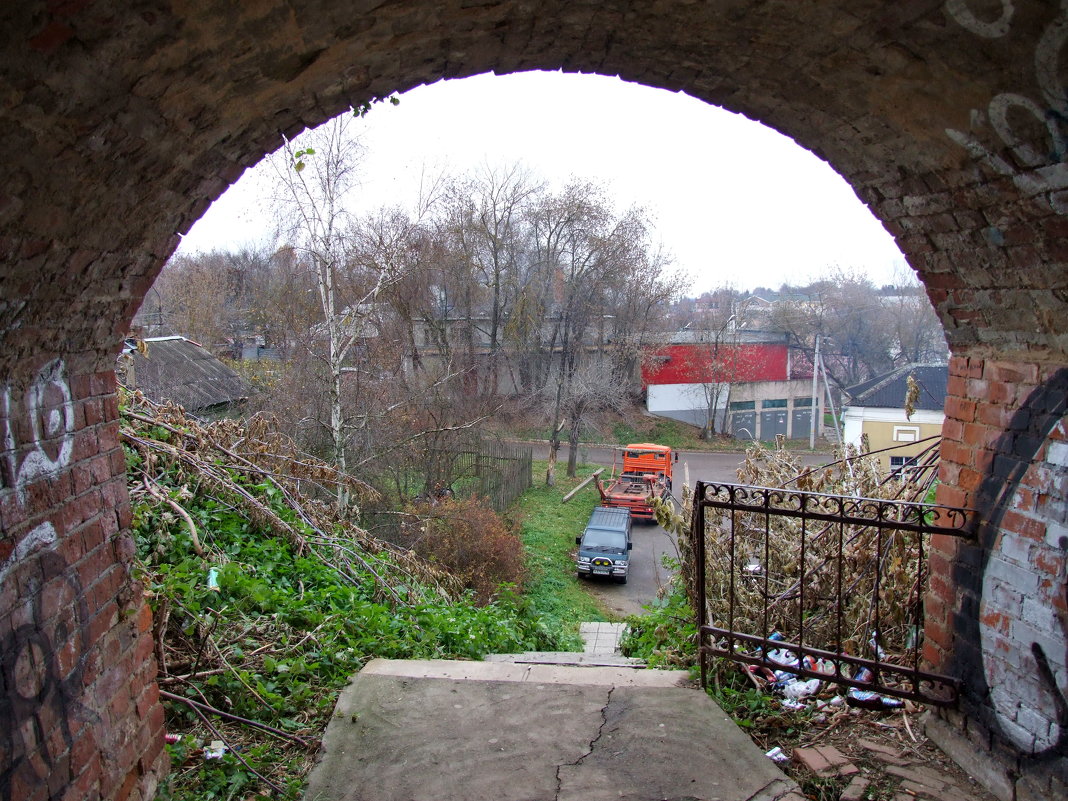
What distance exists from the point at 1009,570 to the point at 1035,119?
74.4 inches

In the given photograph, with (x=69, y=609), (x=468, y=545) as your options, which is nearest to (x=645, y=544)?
(x=468, y=545)

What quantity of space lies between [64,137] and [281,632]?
3509 mm

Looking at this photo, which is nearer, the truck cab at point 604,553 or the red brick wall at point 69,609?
→ the red brick wall at point 69,609

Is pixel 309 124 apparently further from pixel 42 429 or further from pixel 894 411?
pixel 894 411

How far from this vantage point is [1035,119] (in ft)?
7.29

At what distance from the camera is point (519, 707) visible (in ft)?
12.4

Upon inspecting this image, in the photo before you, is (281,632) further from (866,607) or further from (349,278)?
(349,278)

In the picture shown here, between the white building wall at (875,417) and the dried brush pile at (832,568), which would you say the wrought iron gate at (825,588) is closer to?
the dried brush pile at (832,568)

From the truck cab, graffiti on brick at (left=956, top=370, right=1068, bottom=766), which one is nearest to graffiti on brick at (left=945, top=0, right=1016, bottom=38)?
graffiti on brick at (left=956, top=370, right=1068, bottom=766)

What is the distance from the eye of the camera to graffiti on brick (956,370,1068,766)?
275 centimetres

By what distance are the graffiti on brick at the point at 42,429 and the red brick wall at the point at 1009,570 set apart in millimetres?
3689

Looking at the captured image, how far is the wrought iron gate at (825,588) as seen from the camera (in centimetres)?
348

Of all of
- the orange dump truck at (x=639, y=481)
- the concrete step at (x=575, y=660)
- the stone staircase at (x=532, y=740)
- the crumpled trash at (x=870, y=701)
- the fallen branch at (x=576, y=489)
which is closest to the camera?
the stone staircase at (x=532, y=740)

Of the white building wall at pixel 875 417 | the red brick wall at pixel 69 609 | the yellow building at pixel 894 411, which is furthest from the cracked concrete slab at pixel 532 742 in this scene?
the white building wall at pixel 875 417
